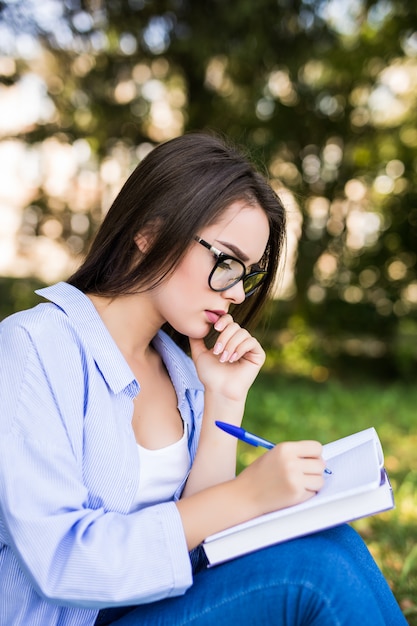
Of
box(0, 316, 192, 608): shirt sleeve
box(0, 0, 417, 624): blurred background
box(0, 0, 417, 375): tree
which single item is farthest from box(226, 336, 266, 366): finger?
box(0, 0, 417, 375): tree

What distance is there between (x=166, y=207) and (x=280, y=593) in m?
0.92

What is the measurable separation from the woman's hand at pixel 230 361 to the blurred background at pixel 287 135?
503cm

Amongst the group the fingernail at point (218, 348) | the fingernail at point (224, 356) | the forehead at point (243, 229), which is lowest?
the fingernail at point (224, 356)

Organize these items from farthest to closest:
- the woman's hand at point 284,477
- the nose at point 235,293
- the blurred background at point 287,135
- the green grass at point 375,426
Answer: the blurred background at point 287,135 → the green grass at point 375,426 → the nose at point 235,293 → the woman's hand at point 284,477

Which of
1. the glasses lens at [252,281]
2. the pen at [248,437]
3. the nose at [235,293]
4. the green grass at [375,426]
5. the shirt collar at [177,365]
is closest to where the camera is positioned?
the pen at [248,437]

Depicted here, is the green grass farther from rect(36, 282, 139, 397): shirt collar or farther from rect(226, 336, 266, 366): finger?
rect(36, 282, 139, 397): shirt collar

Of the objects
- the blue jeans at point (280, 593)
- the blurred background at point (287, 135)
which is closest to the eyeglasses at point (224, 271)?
the blue jeans at point (280, 593)

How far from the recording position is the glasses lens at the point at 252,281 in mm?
1877

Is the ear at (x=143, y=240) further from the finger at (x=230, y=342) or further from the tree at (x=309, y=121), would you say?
the tree at (x=309, y=121)

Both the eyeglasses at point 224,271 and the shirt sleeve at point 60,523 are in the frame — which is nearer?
the shirt sleeve at point 60,523

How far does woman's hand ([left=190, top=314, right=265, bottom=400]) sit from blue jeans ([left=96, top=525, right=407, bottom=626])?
476 millimetres

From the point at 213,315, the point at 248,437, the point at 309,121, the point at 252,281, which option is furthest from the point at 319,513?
the point at 309,121

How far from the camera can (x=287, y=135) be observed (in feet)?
29.5

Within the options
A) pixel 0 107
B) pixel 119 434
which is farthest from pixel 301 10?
pixel 119 434
